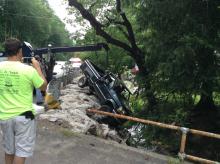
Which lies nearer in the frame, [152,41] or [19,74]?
[19,74]

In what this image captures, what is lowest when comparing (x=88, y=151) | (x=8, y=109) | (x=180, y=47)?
(x=88, y=151)

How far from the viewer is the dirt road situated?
6.81 meters

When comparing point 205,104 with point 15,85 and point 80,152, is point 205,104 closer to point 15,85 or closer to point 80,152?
point 80,152

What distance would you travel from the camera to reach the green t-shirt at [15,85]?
175 inches

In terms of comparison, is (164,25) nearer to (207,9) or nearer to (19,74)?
(207,9)

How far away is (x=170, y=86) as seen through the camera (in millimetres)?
12133

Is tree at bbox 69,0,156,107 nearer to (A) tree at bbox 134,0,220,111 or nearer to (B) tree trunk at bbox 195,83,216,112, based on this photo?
(B) tree trunk at bbox 195,83,216,112

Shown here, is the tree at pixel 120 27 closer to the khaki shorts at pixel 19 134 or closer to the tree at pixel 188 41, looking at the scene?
the tree at pixel 188 41

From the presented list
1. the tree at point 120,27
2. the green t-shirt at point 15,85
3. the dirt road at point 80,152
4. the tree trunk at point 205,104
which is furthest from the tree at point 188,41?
the green t-shirt at point 15,85

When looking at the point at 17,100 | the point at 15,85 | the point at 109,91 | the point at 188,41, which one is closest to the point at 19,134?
the point at 17,100

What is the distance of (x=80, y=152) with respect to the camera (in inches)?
285

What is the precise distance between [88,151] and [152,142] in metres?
5.99

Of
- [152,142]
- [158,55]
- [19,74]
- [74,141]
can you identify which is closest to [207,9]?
[158,55]

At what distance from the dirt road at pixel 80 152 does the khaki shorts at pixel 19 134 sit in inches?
77.1
